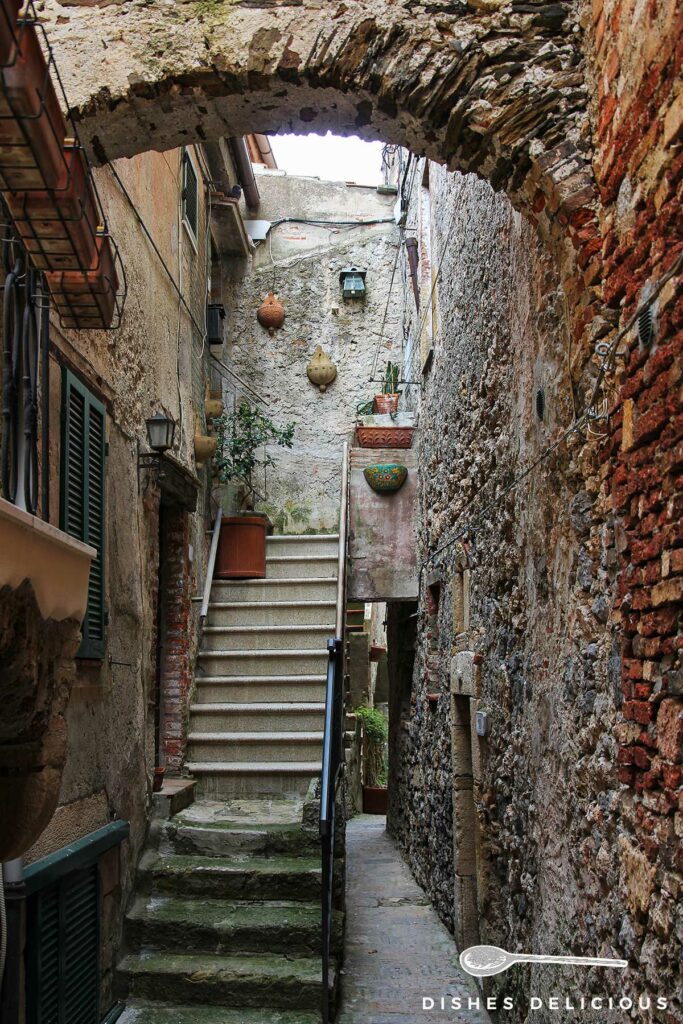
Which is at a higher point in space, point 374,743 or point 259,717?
point 259,717

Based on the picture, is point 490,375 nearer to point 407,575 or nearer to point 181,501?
point 181,501

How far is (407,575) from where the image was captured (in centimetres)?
821

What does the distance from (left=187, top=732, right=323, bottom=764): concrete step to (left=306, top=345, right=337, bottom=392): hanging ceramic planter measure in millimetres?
5409

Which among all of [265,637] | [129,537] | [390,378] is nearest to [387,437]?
[390,378]

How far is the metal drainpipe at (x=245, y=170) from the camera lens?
31.2ft

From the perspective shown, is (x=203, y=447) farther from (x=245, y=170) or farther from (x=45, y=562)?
Result: (x=45, y=562)

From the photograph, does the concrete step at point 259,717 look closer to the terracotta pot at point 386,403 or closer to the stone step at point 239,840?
the stone step at point 239,840

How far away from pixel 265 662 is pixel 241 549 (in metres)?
1.42

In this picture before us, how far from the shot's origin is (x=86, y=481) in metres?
4.21

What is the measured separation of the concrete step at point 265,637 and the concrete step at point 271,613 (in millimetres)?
169

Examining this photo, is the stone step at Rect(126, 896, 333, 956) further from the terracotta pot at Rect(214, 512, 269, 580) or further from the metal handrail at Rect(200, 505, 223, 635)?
the terracotta pot at Rect(214, 512, 269, 580)

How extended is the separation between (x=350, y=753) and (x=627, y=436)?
30.9 ft

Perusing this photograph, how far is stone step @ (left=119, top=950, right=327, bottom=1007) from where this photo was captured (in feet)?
13.6

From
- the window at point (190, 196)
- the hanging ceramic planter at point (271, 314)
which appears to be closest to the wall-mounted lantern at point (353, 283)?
the hanging ceramic planter at point (271, 314)
